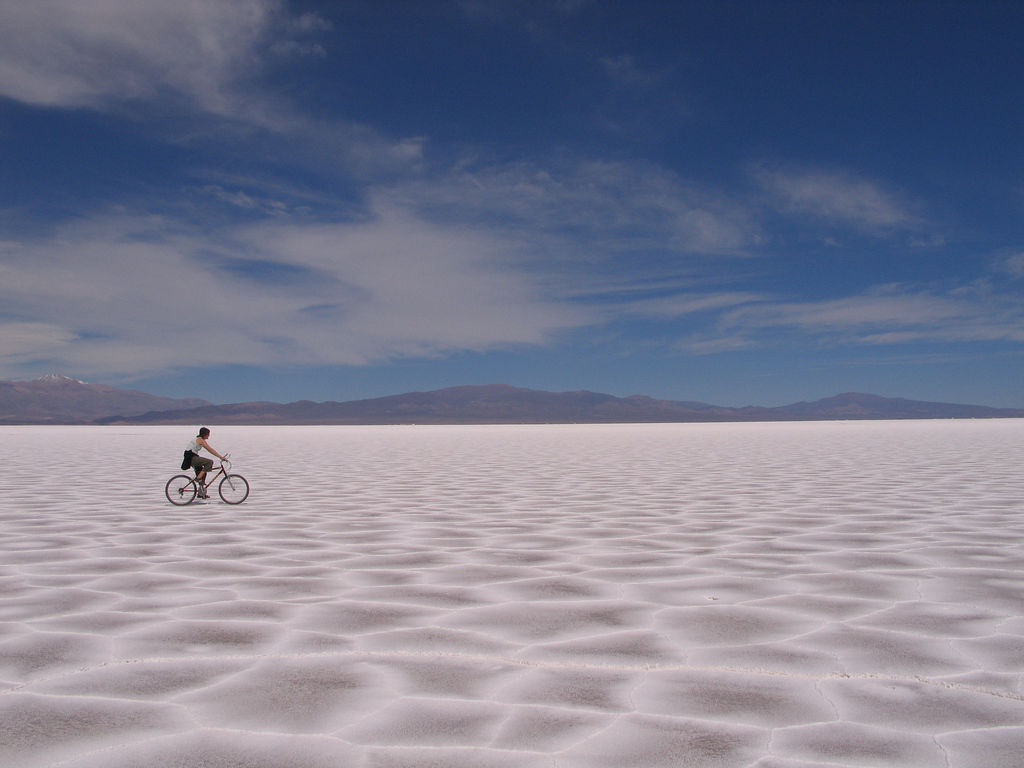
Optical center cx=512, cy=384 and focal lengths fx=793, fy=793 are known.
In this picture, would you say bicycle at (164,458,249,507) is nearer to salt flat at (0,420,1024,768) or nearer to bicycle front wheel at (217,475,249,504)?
bicycle front wheel at (217,475,249,504)

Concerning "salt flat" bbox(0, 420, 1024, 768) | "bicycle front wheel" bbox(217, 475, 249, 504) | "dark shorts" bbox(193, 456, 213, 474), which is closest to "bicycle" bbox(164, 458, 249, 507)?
"bicycle front wheel" bbox(217, 475, 249, 504)

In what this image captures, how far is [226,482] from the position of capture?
43.2 ft

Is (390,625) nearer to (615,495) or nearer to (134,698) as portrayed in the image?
(134,698)

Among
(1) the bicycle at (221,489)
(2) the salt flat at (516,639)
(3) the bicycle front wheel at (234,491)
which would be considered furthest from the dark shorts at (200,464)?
(2) the salt flat at (516,639)

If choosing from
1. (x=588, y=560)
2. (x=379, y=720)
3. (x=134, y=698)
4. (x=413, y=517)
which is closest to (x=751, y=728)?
(x=379, y=720)

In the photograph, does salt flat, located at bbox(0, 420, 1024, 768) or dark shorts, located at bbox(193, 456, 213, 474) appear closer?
salt flat, located at bbox(0, 420, 1024, 768)

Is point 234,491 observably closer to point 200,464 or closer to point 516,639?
point 200,464

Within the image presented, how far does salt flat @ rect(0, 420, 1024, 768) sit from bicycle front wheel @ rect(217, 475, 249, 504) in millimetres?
1916

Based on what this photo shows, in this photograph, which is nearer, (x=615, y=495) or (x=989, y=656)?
(x=989, y=656)

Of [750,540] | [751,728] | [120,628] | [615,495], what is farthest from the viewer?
A: [615,495]

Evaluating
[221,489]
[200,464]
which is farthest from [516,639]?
[221,489]

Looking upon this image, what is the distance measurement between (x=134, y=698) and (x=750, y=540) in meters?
6.24

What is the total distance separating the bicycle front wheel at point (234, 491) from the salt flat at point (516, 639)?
75.4 inches

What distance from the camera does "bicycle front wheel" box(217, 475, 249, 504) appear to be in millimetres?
12305
